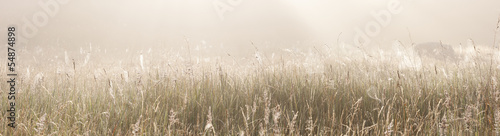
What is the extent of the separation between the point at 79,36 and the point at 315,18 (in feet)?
73.4

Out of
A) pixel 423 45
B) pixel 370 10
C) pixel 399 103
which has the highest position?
pixel 370 10

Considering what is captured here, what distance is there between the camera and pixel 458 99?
2.95 metres

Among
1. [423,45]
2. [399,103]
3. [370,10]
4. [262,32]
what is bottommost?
[399,103]

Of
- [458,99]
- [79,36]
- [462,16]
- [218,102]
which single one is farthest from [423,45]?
[462,16]

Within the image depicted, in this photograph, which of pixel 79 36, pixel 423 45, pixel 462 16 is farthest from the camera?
pixel 462 16

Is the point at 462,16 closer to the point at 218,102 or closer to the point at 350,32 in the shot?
the point at 350,32

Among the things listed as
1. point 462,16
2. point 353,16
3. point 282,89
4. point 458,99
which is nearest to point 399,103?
point 458,99

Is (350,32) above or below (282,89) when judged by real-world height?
above

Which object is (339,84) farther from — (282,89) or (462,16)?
(462,16)

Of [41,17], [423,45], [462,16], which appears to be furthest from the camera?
[462,16]

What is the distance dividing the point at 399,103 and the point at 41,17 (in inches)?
1164

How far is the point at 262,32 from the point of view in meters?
30.2

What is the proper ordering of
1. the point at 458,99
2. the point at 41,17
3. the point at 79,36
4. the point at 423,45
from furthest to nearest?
1. the point at 41,17
2. the point at 79,36
3. the point at 423,45
4. the point at 458,99

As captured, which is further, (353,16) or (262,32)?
(353,16)
